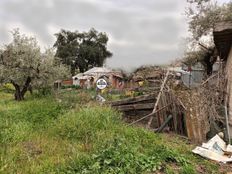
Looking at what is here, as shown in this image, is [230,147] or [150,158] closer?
[150,158]

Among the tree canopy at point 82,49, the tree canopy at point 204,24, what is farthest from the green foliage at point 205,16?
the tree canopy at point 82,49

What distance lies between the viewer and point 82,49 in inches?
1647

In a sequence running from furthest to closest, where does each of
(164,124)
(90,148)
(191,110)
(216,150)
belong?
(164,124) → (191,110) → (216,150) → (90,148)

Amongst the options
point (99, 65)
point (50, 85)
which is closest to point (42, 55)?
point (50, 85)

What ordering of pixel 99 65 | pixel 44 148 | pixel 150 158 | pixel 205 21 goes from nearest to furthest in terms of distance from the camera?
pixel 150 158
pixel 44 148
pixel 205 21
pixel 99 65

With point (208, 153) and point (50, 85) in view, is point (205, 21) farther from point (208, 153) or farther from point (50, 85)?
point (208, 153)

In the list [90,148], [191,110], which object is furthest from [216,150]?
[90,148]

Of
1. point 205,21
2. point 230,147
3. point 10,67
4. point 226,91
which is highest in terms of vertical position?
point 205,21

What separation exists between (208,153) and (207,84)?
2.67 m

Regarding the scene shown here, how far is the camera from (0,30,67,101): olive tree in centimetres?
1855

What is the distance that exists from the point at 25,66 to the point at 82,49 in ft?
77.7

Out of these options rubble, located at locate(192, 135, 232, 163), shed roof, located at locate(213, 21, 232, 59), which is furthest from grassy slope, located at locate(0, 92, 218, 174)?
shed roof, located at locate(213, 21, 232, 59)

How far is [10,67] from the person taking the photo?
18.8m

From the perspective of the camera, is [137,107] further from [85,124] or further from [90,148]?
[90,148]
